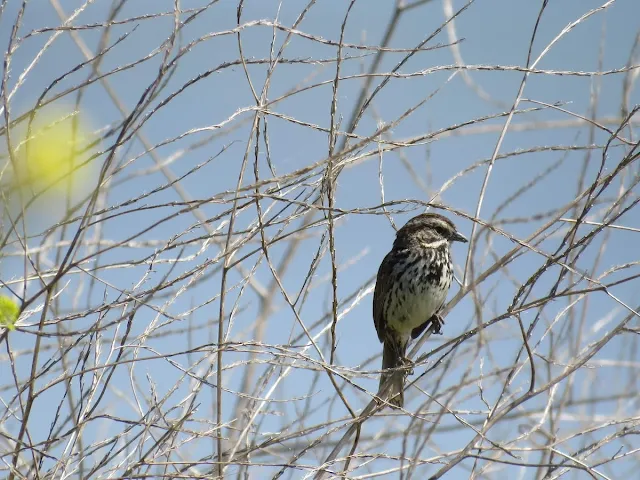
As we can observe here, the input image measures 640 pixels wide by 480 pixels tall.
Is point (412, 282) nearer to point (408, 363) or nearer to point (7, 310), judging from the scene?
point (408, 363)

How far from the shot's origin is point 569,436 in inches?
129

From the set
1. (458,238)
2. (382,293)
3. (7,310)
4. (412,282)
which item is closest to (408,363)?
(412,282)

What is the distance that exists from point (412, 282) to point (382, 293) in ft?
1.13

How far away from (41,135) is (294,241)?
2.97m

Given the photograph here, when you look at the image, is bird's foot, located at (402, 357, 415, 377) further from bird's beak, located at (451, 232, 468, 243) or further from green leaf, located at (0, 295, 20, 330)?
bird's beak, located at (451, 232, 468, 243)

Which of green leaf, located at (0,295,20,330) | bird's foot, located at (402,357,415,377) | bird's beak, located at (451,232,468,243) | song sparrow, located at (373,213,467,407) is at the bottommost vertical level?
green leaf, located at (0,295,20,330)

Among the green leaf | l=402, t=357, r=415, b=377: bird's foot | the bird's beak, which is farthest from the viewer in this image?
the bird's beak

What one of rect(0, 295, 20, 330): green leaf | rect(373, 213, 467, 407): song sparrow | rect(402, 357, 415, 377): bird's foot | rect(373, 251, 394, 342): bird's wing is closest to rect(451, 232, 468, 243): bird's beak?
rect(373, 213, 467, 407): song sparrow

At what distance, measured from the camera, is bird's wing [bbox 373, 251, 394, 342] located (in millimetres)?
6246

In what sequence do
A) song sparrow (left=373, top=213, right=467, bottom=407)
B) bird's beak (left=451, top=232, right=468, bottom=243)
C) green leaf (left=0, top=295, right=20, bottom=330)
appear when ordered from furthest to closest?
1. bird's beak (left=451, top=232, right=468, bottom=243)
2. song sparrow (left=373, top=213, right=467, bottom=407)
3. green leaf (left=0, top=295, right=20, bottom=330)

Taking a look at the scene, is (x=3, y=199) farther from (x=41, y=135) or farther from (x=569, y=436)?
(x=569, y=436)

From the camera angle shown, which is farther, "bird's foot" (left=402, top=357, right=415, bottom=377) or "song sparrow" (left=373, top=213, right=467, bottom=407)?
"song sparrow" (left=373, top=213, right=467, bottom=407)

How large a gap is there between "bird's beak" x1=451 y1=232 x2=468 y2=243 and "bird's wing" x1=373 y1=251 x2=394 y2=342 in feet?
1.73

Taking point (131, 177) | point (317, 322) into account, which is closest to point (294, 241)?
point (317, 322)
